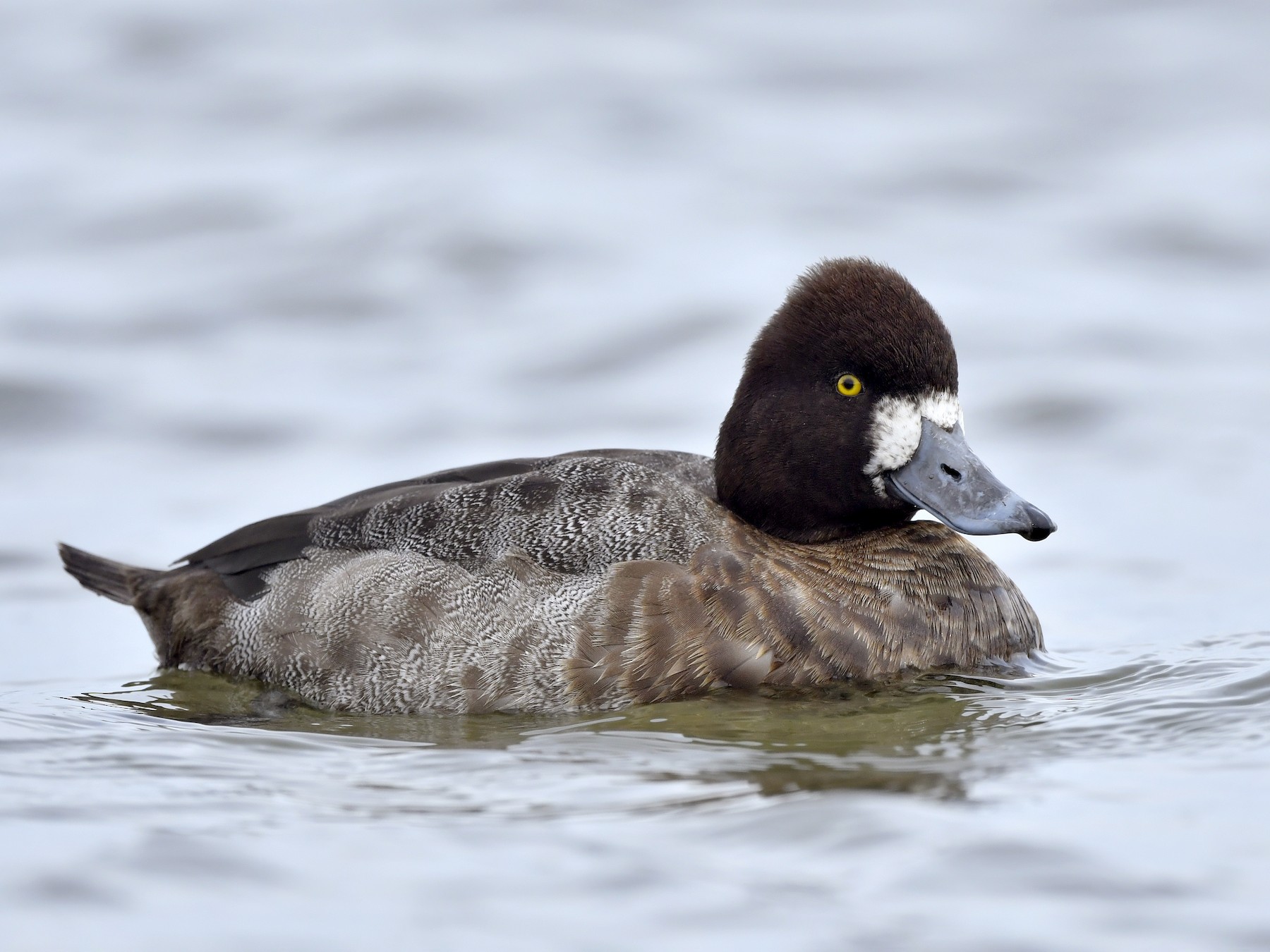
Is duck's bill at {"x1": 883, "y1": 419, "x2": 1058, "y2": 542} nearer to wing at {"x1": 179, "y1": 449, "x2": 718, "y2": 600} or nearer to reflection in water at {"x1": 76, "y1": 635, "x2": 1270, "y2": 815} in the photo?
reflection in water at {"x1": 76, "y1": 635, "x2": 1270, "y2": 815}

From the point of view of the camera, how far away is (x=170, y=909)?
415cm

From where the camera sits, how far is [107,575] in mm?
6969

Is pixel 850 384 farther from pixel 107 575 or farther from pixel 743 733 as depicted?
pixel 107 575

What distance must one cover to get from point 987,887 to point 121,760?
102 inches

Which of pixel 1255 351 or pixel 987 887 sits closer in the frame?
pixel 987 887

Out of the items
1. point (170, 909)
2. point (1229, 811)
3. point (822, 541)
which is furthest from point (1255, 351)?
point (170, 909)

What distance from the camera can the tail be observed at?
6.83 metres

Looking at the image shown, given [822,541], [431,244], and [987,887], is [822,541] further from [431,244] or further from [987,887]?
[431,244]

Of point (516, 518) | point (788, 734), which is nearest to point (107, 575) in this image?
point (516, 518)

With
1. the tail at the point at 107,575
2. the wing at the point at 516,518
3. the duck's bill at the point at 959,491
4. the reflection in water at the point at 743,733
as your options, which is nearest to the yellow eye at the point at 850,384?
the duck's bill at the point at 959,491

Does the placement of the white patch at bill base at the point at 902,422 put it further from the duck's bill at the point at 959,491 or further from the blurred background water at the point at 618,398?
the blurred background water at the point at 618,398

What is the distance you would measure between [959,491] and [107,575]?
11.1 ft

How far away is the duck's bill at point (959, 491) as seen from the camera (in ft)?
19.1

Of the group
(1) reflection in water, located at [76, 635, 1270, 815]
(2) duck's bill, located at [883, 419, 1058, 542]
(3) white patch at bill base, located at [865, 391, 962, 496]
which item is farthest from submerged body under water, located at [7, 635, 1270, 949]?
(3) white patch at bill base, located at [865, 391, 962, 496]
